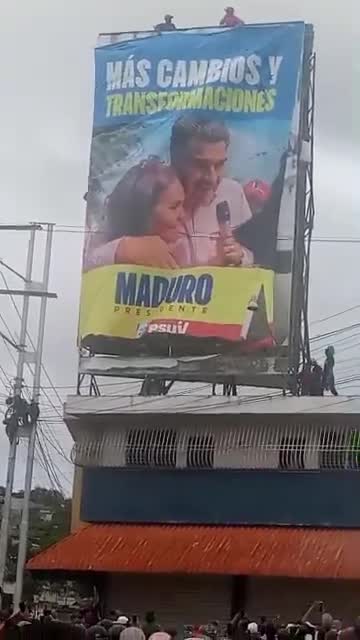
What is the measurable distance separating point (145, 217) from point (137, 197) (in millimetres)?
561

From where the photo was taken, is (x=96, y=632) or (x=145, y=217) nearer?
(x=96, y=632)

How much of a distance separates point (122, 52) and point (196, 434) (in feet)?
33.9

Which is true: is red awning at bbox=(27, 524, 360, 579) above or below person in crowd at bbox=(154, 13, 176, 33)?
below

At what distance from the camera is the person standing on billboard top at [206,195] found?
29.4 m

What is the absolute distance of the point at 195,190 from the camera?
30.0m

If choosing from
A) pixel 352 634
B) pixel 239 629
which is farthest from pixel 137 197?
pixel 352 634

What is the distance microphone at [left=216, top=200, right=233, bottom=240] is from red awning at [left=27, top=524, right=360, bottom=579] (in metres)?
7.22

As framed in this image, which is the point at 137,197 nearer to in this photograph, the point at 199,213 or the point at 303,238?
the point at 199,213

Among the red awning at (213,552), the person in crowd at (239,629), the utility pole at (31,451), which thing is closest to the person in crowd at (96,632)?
the person in crowd at (239,629)

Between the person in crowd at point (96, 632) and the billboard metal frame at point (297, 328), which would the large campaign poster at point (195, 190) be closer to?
the billboard metal frame at point (297, 328)

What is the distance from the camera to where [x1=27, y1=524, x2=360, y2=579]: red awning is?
82.6ft

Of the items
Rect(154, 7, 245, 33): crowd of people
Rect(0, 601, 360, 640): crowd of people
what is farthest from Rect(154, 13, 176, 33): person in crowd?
Rect(0, 601, 360, 640): crowd of people

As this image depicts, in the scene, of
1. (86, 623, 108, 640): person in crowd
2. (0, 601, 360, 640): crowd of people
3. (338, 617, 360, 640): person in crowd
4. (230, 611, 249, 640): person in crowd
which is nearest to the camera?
(338, 617, 360, 640): person in crowd

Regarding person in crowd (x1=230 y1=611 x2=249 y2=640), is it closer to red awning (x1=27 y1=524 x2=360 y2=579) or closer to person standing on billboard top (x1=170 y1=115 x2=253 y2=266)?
red awning (x1=27 y1=524 x2=360 y2=579)
